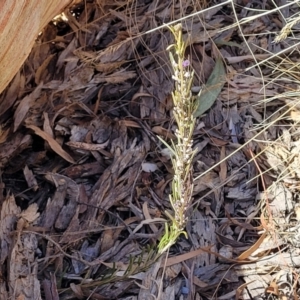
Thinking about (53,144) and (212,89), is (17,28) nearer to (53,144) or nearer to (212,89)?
(53,144)

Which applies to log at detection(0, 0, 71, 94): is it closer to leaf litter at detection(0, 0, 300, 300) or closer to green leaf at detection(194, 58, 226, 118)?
leaf litter at detection(0, 0, 300, 300)

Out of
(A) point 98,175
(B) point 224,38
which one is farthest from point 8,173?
(B) point 224,38

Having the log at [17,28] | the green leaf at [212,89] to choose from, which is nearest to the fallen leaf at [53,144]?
the log at [17,28]

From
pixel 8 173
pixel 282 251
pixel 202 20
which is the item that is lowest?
pixel 282 251

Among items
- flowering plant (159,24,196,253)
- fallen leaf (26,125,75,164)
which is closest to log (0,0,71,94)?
fallen leaf (26,125,75,164)

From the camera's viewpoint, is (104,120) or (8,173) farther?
(104,120)

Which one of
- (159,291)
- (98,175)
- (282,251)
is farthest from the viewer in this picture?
(98,175)

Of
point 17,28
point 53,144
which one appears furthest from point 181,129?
point 53,144

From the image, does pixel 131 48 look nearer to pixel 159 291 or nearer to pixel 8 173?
pixel 8 173
